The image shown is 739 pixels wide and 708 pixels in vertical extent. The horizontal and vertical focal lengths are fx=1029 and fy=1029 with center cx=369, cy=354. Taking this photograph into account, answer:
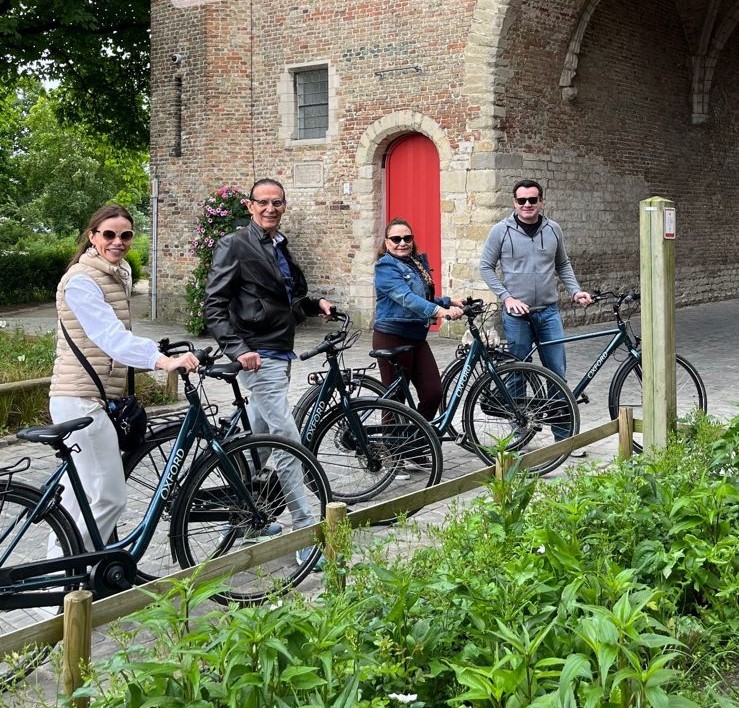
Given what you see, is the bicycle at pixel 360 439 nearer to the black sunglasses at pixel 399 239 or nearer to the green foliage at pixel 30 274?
the black sunglasses at pixel 399 239

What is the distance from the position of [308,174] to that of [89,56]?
5759mm

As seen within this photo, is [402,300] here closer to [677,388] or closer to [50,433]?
[677,388]

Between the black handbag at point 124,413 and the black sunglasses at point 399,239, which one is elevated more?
the black sunglasses at point 399,239

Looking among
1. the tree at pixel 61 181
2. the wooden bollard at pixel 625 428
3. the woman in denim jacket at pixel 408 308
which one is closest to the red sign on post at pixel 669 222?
the wooden bollard at pixel 625 428

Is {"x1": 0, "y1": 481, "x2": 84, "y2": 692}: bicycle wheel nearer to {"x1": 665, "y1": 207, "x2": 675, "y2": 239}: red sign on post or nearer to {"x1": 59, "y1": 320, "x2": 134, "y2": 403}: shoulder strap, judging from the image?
{"x1": 59, "y1": 320, "x2": 134, "y2": 403}: shoulder strap

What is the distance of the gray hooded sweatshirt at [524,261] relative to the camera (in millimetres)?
7090

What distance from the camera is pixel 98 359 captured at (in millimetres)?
4246

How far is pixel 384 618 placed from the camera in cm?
302

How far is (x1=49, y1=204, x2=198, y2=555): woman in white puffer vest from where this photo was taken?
415cm

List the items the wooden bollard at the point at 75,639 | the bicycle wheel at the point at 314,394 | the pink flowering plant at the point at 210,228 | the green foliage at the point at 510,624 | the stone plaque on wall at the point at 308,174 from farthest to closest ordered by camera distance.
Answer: the stone plaque on wall at the point at 308,174, the pink flowering plant at the point at 210,228, the bicycle wheel at the point at 314,394, the wooden bollard at the point at 75,639, the green foliage at the point at 510,624

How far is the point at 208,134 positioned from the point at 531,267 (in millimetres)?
10109

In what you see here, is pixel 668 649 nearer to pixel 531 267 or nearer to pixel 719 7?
pixel 531 267

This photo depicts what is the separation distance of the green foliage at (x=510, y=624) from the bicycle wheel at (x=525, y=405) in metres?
2.05

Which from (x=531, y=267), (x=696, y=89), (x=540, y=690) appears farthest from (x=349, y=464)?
(x=696, y=89)
